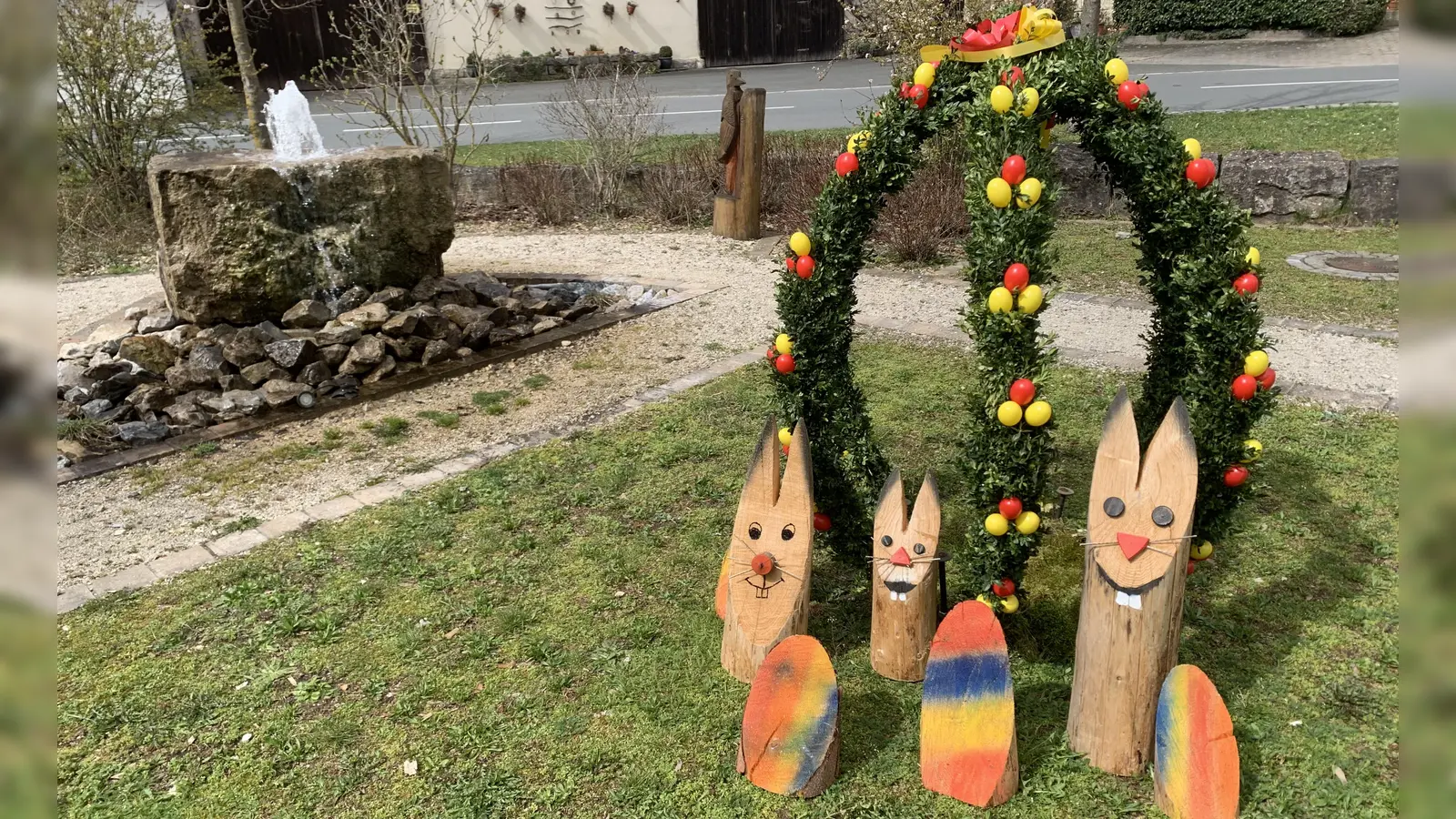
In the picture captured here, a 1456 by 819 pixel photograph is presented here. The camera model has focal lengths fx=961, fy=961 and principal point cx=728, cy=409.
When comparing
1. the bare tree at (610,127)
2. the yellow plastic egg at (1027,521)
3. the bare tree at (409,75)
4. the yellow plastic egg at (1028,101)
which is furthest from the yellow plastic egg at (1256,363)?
the bare tree at (409,75)

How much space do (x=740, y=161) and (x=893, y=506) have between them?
25.4ft

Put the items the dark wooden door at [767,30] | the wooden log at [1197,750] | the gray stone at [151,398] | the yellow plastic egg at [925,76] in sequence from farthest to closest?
the dark wooden door at [767,30]
the gray stone at [151,398]
the yellow plastic egg at [925,76]
the wooden log at [1197,750]

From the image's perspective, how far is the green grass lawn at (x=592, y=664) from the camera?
3047mm

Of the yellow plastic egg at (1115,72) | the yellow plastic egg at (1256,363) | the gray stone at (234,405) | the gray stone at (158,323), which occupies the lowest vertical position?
the gray stone at (234,405)

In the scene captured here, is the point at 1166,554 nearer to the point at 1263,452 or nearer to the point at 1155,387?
the point at 1155,387

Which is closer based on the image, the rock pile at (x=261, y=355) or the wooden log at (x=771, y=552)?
the wooden log at (x=771, y=552)

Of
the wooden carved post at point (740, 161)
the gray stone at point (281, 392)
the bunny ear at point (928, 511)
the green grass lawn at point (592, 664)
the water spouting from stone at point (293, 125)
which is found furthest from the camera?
the wooden carved post at point (740, 161)

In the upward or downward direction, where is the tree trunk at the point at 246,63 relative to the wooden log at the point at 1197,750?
upward

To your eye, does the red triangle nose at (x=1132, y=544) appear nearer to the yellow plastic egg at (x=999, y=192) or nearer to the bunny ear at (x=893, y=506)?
the bunny ear at (x=893, y=506)

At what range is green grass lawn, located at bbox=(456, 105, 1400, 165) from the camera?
1123 cm

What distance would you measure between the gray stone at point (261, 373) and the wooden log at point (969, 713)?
17.1 feet

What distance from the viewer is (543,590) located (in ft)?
13.7

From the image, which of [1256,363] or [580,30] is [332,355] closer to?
[1256,363]

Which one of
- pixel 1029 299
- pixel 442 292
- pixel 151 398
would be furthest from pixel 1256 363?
pixel 151 398
